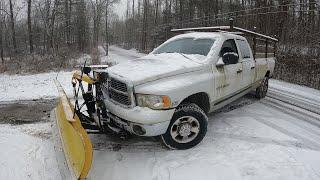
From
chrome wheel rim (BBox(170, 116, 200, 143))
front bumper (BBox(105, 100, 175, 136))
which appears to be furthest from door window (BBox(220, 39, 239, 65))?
front bumper (BBox(105, 100, 175, 136))

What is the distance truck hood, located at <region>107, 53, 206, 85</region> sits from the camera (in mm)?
5070

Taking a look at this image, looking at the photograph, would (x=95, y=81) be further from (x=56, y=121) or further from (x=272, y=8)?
(x=272, y=8)

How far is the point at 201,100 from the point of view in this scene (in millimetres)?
5848

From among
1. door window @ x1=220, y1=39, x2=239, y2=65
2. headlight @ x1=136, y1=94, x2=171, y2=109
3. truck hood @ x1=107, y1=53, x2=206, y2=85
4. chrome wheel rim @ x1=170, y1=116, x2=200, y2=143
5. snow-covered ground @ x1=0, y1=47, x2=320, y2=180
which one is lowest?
snow-covered ground @ x1=0, y1=47, x2=320, y2=180

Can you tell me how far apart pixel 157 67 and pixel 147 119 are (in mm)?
1111

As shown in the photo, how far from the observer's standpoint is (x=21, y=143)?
5609 mm

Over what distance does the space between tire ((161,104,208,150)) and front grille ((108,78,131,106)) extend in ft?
2.57

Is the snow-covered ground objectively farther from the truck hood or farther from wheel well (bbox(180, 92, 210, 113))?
the truck hood

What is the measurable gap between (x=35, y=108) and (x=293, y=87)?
805 centimetres

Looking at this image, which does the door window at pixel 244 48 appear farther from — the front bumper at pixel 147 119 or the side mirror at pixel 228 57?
the front bumper at pixel 147 119

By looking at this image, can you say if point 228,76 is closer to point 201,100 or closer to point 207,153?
point 201,100

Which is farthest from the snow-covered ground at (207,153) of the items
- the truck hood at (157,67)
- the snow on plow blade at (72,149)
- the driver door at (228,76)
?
the truck hood at (157,67)

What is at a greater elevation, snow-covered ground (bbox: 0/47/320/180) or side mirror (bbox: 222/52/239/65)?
side mirror (bbox: 222/52/239/65)

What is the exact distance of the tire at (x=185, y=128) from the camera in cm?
513
